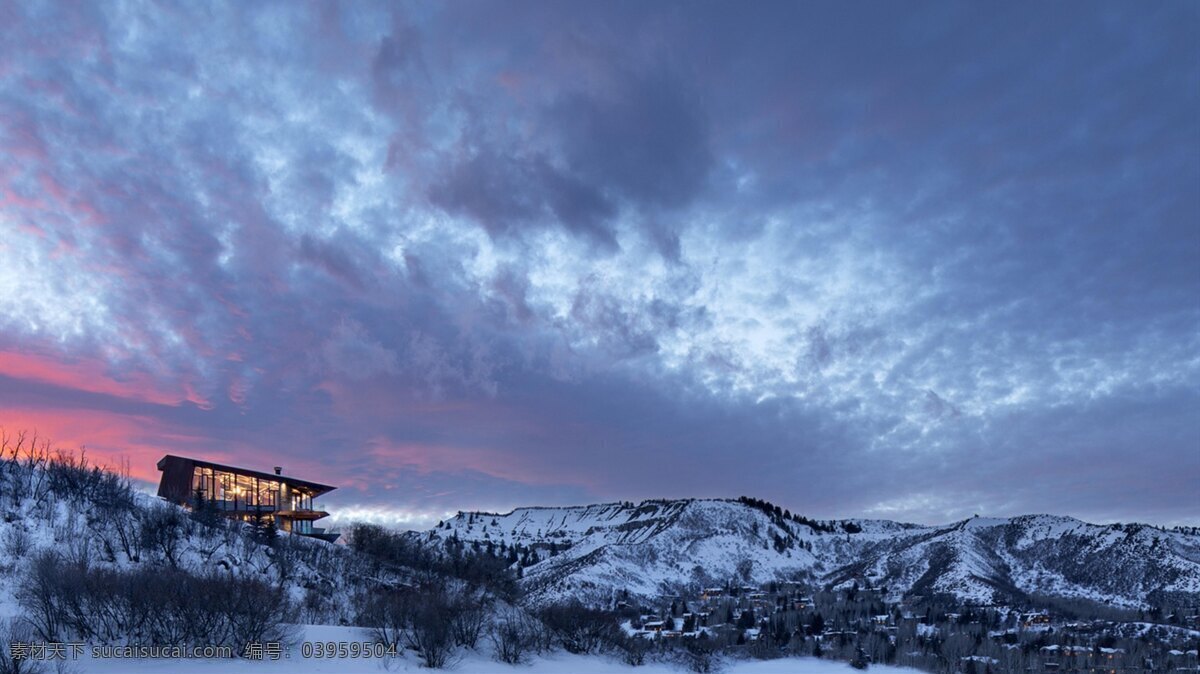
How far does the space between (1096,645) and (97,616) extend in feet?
359

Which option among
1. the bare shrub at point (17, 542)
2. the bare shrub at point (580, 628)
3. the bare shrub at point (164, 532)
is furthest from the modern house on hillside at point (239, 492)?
the bare shrub at point (580, 628)

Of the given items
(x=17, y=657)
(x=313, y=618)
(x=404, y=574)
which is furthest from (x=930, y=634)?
(x=17, y=657)

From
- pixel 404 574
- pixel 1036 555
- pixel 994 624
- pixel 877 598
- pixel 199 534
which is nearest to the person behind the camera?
pixel 199 534

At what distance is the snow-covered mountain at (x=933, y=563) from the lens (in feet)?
463

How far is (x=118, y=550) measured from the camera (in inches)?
2190

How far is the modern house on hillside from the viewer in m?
76.1

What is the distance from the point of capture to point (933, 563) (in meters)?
164

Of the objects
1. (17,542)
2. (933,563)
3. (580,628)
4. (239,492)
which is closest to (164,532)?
(17,542)

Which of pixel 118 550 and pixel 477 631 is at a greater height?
pixel 118 550

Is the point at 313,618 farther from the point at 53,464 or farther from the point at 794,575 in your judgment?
the point at 794,575

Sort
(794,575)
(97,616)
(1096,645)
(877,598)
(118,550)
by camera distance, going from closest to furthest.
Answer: (97,616) → (118,550) → (1096,645) → (877,598) → (794,575)

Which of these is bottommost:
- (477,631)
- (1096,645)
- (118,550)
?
(1096,645)

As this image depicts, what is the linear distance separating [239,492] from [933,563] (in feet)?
438

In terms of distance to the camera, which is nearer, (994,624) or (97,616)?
(97,616)
